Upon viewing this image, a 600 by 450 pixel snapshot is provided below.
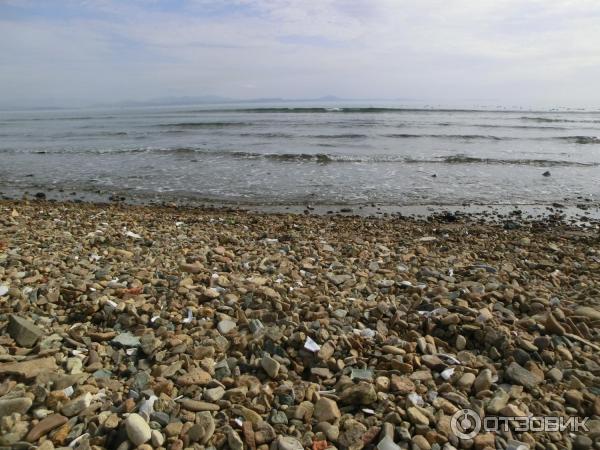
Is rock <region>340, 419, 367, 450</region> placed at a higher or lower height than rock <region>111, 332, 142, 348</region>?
lower

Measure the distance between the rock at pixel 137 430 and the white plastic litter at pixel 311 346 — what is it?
1.47m

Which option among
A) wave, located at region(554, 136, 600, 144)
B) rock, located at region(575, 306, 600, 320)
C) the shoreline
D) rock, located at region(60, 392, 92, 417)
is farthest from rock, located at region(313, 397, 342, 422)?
wave, located at region(554, 136, 600, 144)

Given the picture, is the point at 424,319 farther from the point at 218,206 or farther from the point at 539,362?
the point at 218,206

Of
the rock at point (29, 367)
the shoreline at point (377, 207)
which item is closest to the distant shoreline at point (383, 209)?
the shoreline at point (377, 207)

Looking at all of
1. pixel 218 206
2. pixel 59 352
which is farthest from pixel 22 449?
pixel 218 206

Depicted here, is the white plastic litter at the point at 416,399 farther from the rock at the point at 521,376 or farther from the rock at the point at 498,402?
the rock at the point at 521,376

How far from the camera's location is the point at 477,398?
9.91 ft

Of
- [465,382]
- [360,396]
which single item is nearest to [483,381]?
[465,382]

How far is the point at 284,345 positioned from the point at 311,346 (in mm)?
265

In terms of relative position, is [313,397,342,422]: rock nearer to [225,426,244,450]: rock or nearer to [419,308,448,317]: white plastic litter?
[225,426,244,450]: rock

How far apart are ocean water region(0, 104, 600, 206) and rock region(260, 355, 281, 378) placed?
830 cm

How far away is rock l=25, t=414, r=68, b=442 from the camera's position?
2436 millimetres
